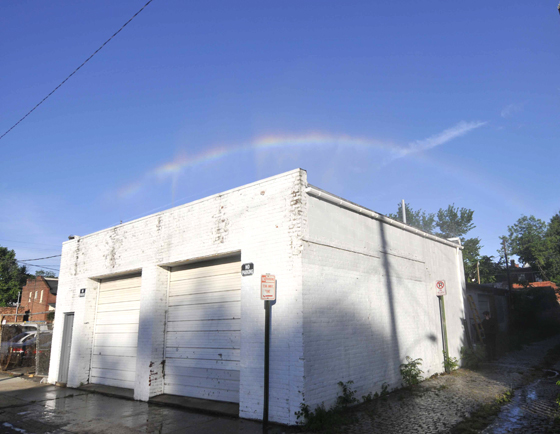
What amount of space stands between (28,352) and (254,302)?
15.0 meters

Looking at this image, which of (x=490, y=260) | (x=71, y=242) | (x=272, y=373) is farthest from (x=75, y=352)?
(x=490, y=260)

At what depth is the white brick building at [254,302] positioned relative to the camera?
775 centimetres

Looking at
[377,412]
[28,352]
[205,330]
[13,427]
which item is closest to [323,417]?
[377,412]

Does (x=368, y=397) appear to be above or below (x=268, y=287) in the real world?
below

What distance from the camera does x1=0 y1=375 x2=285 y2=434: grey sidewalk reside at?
7324mm

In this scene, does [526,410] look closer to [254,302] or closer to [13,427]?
[254,302]

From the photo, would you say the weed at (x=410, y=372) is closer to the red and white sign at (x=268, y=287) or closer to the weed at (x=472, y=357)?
the weed at (x=472, y=357)

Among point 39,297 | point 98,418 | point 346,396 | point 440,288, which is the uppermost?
point 39,297

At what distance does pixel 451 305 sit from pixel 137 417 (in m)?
10.7

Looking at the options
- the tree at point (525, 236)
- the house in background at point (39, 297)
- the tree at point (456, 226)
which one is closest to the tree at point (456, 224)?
the tree at point (456, 226)

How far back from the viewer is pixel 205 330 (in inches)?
379

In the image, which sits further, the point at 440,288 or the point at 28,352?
the point at 28,352

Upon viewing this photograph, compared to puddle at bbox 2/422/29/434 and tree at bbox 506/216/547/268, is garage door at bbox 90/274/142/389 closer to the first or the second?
puddle at bbox 2/422/29/434

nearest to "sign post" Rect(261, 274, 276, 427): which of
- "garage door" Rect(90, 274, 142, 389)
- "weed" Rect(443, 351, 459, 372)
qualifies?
"garage door" Rect(90, 274, 142, 389)
